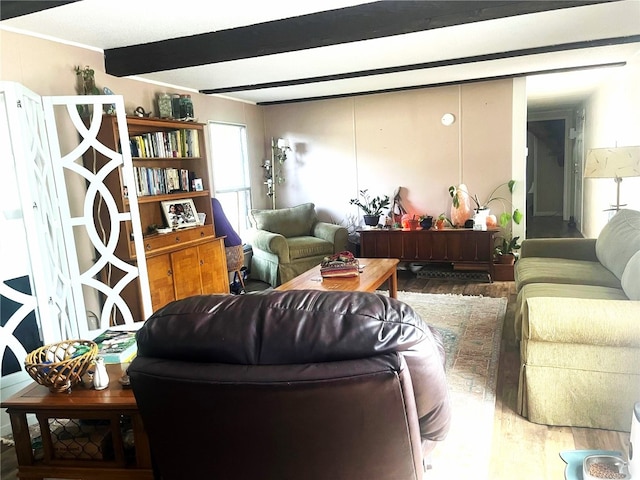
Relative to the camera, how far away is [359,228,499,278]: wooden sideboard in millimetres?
4918

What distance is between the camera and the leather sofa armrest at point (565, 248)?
3.73 meters

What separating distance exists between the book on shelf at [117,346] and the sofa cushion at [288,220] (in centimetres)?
326

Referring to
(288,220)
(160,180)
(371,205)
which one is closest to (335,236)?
(288,220)

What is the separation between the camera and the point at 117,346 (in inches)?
78.5

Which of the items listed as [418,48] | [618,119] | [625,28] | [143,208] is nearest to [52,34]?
[143,208]

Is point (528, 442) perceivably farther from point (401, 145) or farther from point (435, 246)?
point (401, 145)

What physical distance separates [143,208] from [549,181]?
859 cm

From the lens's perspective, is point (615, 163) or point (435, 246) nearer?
point (615, 163)

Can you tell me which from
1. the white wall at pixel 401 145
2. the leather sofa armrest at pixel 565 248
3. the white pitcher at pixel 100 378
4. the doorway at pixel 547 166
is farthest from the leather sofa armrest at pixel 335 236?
the doorway at pixel 547 166

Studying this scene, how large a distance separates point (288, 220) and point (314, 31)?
2971mm

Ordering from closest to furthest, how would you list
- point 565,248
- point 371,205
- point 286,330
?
point 286,330
point 565,248
point 371,205

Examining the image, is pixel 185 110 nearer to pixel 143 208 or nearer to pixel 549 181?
pixel 143 208

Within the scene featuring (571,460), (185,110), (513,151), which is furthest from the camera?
(513,151)

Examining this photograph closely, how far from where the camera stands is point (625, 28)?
10.8 feet
